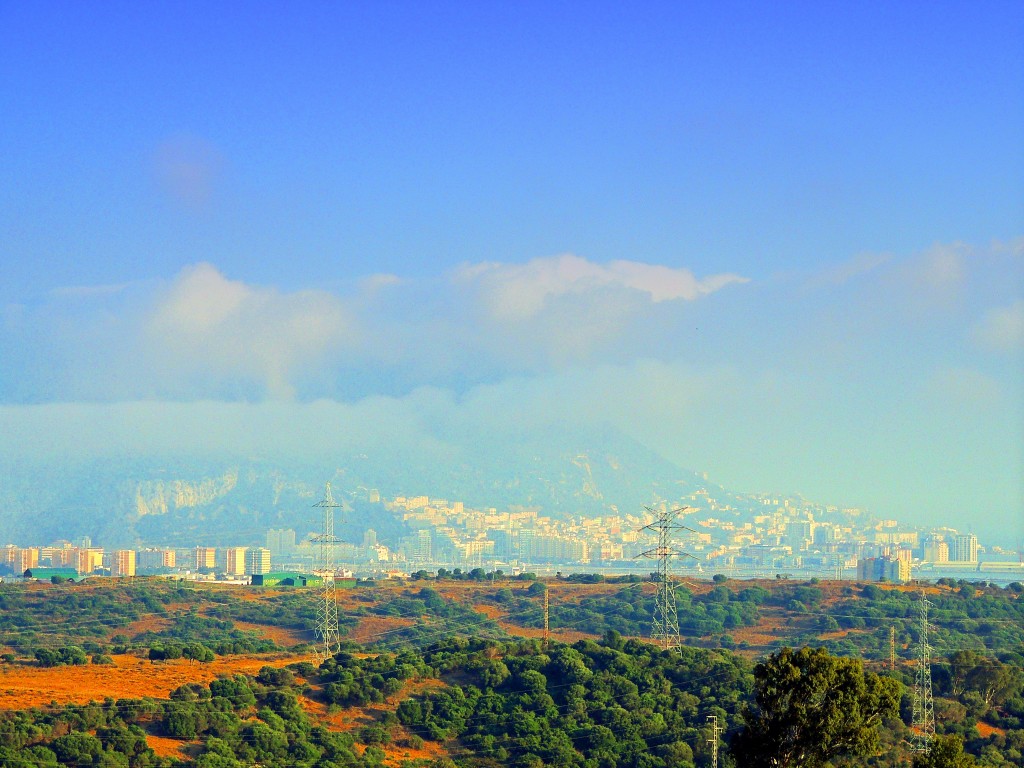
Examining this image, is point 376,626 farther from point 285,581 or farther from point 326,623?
point 285,581

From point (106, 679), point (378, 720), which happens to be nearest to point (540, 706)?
point (378, 720)

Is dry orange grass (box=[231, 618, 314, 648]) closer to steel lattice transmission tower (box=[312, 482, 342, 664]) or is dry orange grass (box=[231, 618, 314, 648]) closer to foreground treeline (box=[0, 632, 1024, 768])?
steel lattice transmission tower (box=[312, 482, 342, 664])

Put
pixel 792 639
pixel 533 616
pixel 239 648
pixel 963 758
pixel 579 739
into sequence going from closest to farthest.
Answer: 1. pixel 963 758
2. pixel 579 739
3. pixel 239 648
4. pixel 792 639
5. pixel 533 616

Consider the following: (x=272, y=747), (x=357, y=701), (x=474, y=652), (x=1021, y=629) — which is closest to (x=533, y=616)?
(x=1021, y=629)

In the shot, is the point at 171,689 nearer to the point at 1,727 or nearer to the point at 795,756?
the point at 1,727

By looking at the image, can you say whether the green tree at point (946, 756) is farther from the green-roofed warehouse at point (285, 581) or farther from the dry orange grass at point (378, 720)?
the green-roofed warehouse at point (285, 581)

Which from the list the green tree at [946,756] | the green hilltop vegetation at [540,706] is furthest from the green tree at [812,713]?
the green tree at [946,756]
